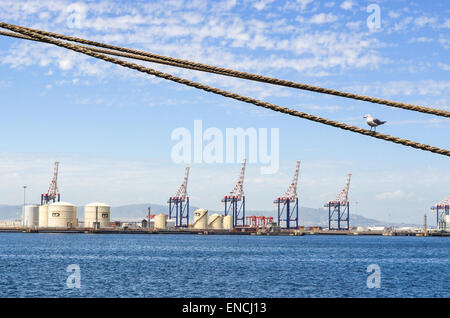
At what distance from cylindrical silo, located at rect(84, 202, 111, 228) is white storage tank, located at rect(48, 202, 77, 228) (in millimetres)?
5972

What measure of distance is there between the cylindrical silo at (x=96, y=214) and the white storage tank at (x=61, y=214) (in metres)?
5.97

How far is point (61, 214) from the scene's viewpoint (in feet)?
616

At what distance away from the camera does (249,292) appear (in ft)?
144


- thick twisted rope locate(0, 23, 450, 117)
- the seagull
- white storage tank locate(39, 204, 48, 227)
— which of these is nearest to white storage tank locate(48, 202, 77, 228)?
white storage tank locate(39, 204, 48, 227)

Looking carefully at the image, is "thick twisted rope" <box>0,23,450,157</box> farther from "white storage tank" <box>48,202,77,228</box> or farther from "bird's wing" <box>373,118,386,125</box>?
"white storage tank" <box>48,202,77,228</box>

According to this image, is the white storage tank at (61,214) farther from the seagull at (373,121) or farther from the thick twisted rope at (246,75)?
the thick twisted rope at (246,75)

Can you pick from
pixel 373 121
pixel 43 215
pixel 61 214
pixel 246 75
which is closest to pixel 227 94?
pixel 246 75

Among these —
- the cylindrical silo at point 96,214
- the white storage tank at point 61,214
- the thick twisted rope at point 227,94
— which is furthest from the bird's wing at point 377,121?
the cylindrical silo at point 96,214
